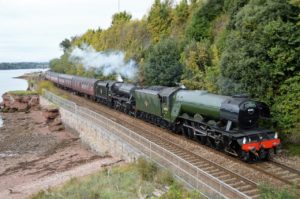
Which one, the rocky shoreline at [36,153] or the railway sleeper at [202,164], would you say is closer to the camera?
the railway sleeper at [202,164]

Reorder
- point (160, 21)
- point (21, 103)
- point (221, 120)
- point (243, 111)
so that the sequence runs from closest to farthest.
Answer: point (243, 111) < point (221, 120) < point (160, 21) < point (21, 103)

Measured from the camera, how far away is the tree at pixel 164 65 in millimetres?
36906

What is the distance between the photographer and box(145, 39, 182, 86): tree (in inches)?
1453

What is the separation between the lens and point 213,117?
19828 mm

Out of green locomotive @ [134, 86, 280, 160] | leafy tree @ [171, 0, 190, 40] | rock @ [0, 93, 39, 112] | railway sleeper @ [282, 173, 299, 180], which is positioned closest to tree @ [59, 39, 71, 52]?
rock @ [0, 93, 39, 112]

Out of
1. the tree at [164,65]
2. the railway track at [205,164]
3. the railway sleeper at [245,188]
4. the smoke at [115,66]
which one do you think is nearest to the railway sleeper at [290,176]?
the railway track at [205,164]

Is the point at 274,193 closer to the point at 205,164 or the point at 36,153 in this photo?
the point at 205,164

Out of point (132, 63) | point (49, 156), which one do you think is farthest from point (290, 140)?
point (132, 63)

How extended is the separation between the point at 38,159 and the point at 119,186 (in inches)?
617

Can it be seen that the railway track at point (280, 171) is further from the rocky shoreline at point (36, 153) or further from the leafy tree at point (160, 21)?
the leafy tree at point (160, 21)

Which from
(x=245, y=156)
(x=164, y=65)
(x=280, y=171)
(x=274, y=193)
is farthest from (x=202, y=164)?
(x=164, y=65)

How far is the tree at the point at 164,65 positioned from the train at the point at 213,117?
5772 mm

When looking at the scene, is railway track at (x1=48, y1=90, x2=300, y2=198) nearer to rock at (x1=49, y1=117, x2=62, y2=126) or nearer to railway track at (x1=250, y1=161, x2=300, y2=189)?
railway track at (x1=250, y1=161, x2=300, y2=189)

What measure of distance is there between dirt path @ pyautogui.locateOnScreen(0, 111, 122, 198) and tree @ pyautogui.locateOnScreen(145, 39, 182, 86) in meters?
9.70
